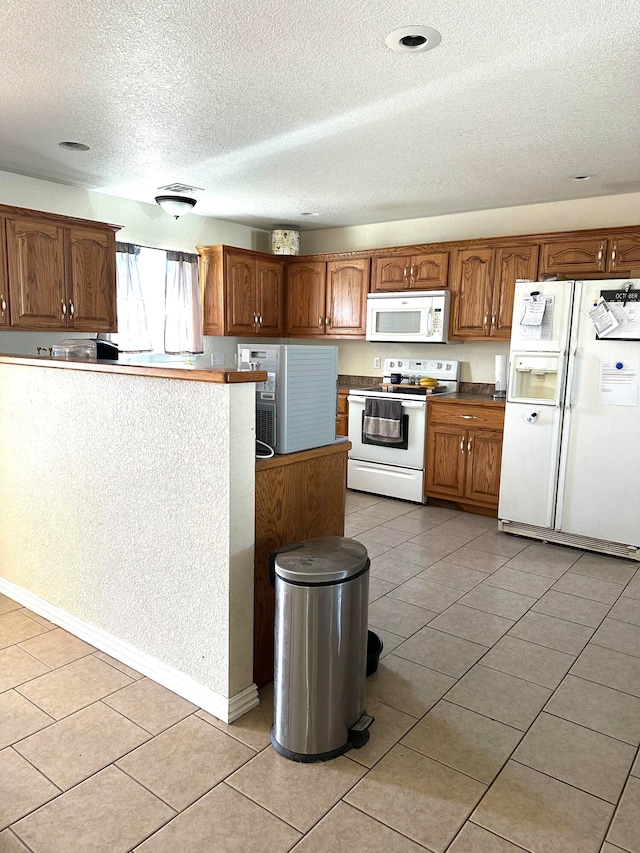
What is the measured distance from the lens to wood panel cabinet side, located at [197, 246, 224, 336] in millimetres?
5578

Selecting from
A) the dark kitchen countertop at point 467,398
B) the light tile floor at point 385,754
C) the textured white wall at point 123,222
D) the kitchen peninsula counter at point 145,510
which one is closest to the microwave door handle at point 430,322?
the dark kitchen countertop at point 467,398

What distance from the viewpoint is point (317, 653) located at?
6.57ft

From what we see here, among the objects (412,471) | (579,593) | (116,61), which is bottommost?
(579,593)

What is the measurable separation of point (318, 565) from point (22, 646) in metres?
1.62

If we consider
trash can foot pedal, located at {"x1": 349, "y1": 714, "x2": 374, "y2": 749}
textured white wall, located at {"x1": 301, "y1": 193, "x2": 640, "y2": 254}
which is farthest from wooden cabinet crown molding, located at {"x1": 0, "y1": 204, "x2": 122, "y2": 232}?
trash can foot pedal, located at {"x1": 349, "y1": 714, "x2": 374, "y2": 749}

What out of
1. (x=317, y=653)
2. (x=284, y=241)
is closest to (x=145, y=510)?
(x=317, y=653)

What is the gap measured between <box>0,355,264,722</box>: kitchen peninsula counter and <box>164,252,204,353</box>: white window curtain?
2534 mm

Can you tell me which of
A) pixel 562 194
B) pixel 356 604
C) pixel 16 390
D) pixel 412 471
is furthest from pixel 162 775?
pixel 562 194

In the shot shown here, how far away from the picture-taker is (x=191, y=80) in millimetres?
2686

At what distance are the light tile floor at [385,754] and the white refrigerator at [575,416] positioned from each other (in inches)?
40.4

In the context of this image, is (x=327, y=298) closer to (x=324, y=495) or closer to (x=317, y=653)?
(x=324, y=495)

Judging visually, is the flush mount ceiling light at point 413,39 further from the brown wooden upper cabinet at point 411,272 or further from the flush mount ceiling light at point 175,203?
the brown wooden upper cabinet at point 411,272

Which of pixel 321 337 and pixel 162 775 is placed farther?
pixel 321 337

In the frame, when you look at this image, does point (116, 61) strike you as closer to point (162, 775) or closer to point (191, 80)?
point (191, 80)
